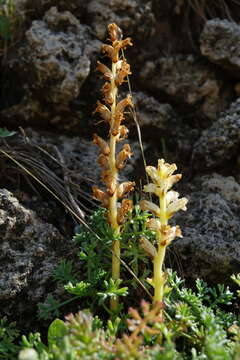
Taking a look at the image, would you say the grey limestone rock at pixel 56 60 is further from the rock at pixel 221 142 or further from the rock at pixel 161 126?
the rock at pixel 221 142

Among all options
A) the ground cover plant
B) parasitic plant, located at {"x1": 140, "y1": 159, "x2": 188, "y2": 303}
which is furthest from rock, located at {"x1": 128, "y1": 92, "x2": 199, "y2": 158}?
parasitic plant, located at {"x1": 140, "y1": 159, "x2": 188, "y2": 303}

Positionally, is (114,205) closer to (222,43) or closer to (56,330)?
(56,330)

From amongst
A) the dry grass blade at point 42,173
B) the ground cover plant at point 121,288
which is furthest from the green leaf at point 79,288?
the dry grass blade at point 42,173

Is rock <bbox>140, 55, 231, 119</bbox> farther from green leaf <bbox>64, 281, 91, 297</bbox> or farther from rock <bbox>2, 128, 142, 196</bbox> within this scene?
green leaf <bbox>64, 281, 91, 297</bbox>

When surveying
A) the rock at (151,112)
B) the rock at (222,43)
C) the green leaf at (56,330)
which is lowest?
the green leaf at (56,330)

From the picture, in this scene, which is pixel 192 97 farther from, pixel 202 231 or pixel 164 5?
pixel 202 231

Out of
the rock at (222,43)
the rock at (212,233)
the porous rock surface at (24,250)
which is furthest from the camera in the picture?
the rock at (222,43)

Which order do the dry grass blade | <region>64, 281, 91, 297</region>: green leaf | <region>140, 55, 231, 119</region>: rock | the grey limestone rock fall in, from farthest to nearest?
<region>140, 55, 231, 119</region>: rock → the grey limestone rock → the dry grass blade → <region>64, 281, 91, 297</region>: green leaf
